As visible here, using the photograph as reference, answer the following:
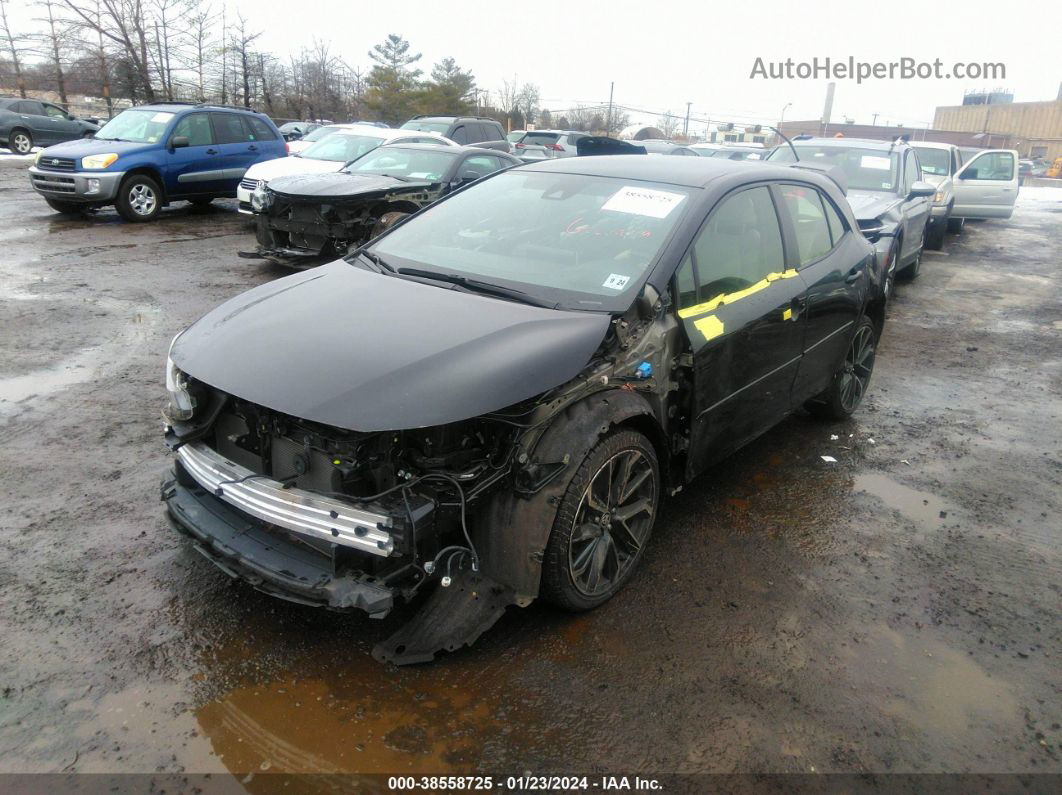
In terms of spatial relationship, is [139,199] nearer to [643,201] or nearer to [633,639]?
[643,201]

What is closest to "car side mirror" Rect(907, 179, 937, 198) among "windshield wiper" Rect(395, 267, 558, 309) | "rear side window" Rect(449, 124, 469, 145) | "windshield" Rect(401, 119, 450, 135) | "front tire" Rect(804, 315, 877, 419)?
"front tire" Rect(804, 315, 877, 419)

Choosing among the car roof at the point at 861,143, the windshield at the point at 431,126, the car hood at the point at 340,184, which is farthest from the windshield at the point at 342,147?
the car roof at the point at 861,143

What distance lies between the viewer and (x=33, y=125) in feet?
69.5

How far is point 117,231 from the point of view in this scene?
1109 cm

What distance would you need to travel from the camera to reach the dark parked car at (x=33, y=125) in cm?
2095

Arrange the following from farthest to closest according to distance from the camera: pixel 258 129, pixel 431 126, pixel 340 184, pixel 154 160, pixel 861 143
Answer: pixel 431 126 → pixel 258 129 → pixel 154 160 → pixel 861 143 → pixel 340 184

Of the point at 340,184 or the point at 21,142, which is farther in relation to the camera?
the point at 21,142

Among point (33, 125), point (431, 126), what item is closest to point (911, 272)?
point (431, 126)

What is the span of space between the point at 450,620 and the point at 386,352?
1.00m

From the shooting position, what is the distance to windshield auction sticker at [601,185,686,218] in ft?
11.5

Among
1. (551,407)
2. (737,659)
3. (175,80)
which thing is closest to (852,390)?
(737,659)

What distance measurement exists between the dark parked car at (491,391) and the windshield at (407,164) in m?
5.60

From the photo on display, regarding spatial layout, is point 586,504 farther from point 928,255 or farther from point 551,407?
point 928,255

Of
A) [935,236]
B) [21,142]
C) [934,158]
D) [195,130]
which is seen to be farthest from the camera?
[21,142]
